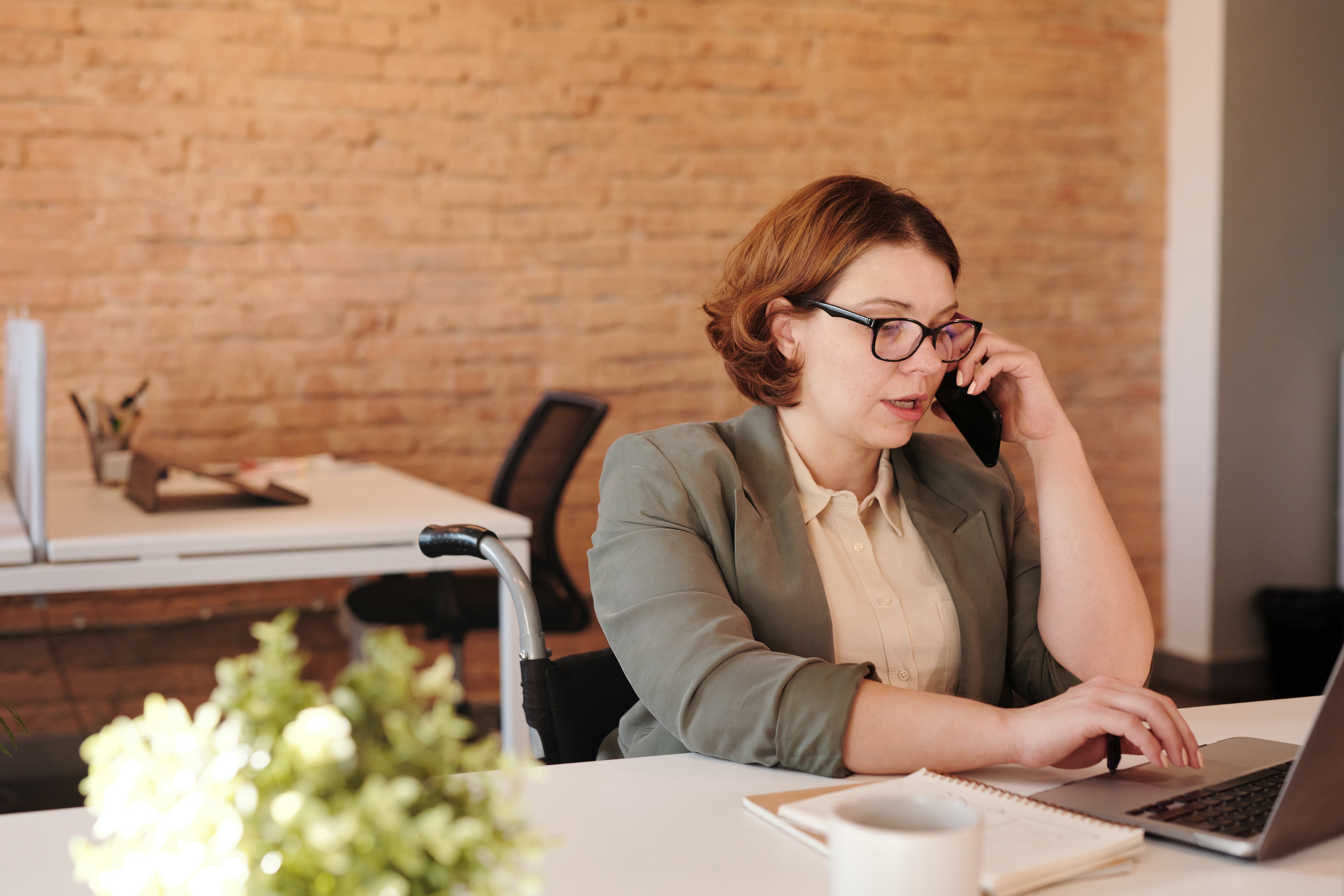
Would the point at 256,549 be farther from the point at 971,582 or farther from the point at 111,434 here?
the point at 971,582

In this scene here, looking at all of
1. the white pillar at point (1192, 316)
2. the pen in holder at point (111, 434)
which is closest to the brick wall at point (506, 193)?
the white pillar at point (1192, 316)

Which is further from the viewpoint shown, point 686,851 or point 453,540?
point 453,540

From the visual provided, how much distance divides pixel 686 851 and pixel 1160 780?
1.31 ft

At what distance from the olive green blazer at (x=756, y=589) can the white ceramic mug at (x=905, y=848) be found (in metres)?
0.37

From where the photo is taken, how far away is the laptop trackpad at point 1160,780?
2.90 feet

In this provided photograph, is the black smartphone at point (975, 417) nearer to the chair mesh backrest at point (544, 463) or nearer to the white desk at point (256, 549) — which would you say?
the white desk at point (256, 549)

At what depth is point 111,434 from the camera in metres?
3.05

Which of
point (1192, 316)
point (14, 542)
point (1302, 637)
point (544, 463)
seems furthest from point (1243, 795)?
point (1192, 316)

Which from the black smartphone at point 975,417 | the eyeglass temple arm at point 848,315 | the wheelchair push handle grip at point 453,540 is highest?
the eyeglass temple arm at point 848,315

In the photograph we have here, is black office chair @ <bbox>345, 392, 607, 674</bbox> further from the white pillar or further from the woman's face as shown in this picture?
the white pillar

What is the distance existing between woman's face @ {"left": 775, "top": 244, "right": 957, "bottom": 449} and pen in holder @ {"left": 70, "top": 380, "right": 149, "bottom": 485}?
2215 millimetres

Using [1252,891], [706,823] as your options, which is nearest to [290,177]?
[706,823]

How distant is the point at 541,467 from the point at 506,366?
68 centimetres

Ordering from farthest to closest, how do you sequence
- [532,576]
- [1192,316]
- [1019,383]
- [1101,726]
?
[1192,316]
[532,576]
[1019,383]
[1101,726]
